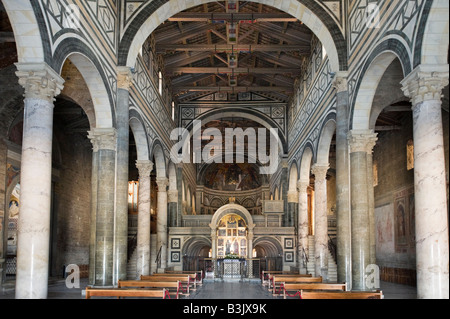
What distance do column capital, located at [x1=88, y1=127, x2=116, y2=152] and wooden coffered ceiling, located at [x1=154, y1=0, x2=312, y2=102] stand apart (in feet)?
25.1

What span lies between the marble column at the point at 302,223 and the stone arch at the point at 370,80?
12530mm

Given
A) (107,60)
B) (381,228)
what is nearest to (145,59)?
(107,60)

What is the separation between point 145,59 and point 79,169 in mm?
→ 8209

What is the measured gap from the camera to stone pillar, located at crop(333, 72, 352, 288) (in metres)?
17.9

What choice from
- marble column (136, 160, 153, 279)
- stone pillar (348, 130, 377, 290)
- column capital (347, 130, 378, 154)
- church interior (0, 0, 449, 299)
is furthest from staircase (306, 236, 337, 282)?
column capital (347, 130, 378, 154)

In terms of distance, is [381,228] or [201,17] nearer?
[201,17]

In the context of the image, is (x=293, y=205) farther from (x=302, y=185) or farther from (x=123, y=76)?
(x=123, y=76)

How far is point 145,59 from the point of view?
960 inches

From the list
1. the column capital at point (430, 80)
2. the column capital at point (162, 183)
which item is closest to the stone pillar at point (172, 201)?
the column capital at point (162, 183)

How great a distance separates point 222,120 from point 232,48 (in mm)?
13374

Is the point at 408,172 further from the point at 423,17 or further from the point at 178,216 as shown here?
the point at 178,216

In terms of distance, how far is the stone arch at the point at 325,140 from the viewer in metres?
21.8

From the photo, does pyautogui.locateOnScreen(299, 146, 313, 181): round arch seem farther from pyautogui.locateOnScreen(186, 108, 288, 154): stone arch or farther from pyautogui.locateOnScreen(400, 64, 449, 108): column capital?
pyautogui.locateOnScreen(400, 64, 449, 108): column capital

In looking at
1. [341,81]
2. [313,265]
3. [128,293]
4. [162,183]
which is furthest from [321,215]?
[128,293]
